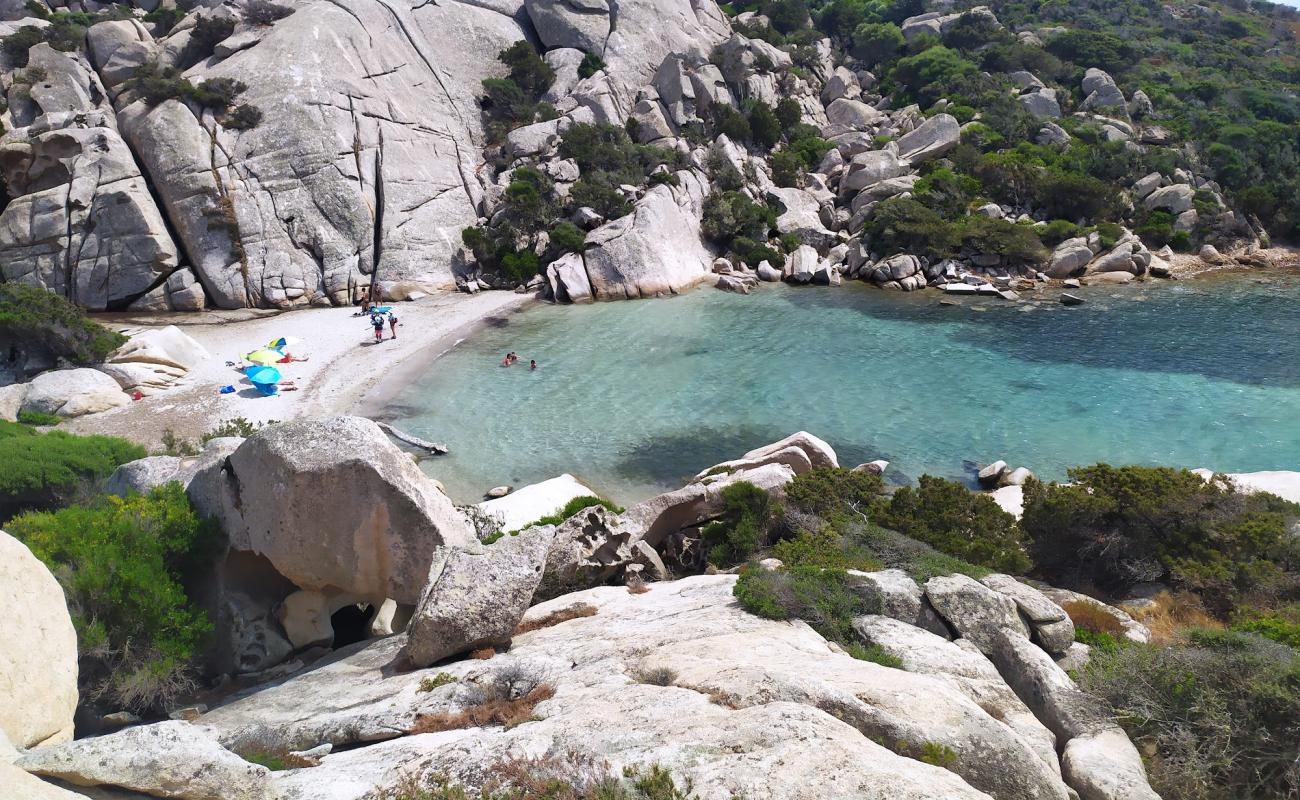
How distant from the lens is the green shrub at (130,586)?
1080 centimetres

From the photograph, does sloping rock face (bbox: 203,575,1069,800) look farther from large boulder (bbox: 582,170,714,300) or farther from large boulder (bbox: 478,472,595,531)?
large boulder (bbox: 582,170,714,300)

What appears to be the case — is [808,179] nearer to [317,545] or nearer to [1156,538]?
A: [1156,538]

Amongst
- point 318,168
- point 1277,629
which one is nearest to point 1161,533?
point 1277,629

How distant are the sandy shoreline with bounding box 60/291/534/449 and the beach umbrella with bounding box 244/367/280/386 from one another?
1.94ft

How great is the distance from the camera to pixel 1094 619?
10.9 m

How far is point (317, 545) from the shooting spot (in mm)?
11422

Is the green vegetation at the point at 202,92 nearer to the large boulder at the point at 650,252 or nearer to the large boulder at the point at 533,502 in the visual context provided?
the large boulder at the point at 650,252

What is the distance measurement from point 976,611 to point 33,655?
36.6ft

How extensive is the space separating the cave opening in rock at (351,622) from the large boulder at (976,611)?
10.2 m

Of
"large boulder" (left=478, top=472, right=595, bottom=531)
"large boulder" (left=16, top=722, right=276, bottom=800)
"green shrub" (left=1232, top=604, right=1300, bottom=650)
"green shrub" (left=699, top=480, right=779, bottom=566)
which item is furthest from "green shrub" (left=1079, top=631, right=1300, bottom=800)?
"large boulder" (left=478, top=472, right=595, bottom=531)

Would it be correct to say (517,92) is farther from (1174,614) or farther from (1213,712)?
(1213,712)

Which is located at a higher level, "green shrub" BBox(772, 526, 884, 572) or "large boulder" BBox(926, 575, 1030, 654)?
"large boulder" BBox(926, 575, 1030, 654)

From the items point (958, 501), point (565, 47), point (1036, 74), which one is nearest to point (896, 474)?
point (958, 501)

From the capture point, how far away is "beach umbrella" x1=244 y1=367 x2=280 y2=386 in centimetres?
2702
